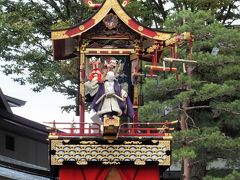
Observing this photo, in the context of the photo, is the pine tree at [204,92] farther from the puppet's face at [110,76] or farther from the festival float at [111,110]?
the puppet's face at [110,76]

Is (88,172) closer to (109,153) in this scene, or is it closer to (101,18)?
(109,153)

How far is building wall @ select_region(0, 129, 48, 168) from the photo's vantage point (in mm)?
20109

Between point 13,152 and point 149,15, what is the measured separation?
624 centimetres

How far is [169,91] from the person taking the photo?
1827 centimetres

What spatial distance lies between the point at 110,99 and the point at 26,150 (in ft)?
27.4

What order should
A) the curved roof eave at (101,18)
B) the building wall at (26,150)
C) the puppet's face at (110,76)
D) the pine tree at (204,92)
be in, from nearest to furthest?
the puppet's face at (110,76), the curved roof eave at (101,18), the pine tree at (204,92), the building wall at (26,150)

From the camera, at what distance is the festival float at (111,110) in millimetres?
13328

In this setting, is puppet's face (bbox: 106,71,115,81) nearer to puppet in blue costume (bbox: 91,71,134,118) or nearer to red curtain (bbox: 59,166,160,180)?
puppet in blue costume (bbox: 91,71,134,118)

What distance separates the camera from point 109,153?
13.3m

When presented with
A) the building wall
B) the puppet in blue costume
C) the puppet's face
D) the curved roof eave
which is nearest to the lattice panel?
the puppet in blue costume

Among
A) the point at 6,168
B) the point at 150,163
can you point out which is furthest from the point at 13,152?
the point at 150,163

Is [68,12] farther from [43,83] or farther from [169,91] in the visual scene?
[169,91]

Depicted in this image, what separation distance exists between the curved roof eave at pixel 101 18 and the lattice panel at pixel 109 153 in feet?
7.10

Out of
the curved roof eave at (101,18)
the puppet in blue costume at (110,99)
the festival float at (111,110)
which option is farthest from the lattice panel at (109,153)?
the curved roof eave at (101,18)
